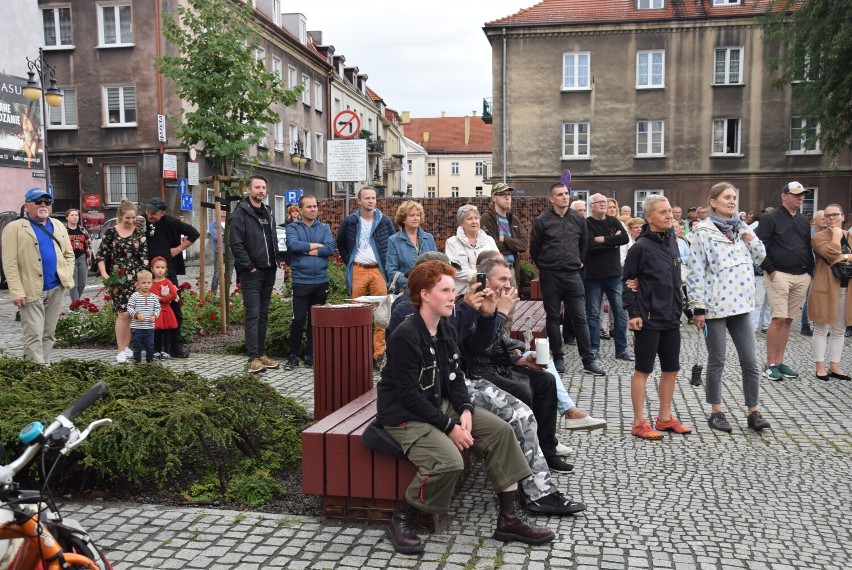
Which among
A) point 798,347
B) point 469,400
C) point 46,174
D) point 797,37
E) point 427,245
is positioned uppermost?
point 797,37

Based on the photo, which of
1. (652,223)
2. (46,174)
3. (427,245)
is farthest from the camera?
(46,174)

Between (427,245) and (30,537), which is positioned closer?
(30,537)

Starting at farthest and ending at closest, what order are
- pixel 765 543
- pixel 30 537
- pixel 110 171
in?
pixel 110 171
pixel 765 543
pixel 30 537

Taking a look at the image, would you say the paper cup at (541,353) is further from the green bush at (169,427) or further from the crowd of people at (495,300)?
the green bush at (169,427)

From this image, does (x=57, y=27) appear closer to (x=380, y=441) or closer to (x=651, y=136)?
(x=651, y=136)

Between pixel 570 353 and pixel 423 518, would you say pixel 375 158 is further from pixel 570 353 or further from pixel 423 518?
pixel 423 518

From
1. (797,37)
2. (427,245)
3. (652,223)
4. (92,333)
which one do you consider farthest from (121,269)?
(797,37)

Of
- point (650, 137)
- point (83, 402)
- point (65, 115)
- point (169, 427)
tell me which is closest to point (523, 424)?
point (169, 427)

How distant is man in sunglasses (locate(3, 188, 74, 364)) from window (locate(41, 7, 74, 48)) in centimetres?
2790

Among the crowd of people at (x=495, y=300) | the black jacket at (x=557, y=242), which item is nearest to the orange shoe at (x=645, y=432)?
the crowd of people at (x=495, y=300)

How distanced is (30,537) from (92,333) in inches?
367

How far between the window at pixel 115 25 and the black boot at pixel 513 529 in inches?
1261

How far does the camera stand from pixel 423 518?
4465 millimetres

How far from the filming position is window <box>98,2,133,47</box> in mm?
32219
